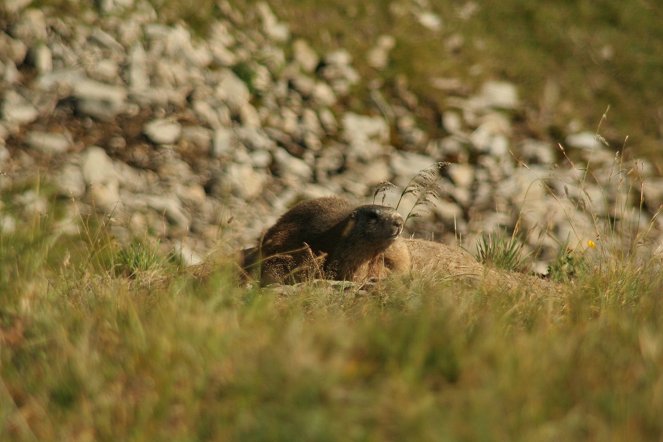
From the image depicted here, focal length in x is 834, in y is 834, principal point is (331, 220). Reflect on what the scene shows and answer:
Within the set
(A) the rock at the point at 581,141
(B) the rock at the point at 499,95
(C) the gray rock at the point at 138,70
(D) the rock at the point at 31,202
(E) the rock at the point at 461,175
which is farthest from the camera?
(B) the rock at the point at 499,95

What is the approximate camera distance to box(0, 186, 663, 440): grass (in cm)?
268

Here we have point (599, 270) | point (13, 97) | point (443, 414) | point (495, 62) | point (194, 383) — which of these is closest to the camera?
point (443, 414)

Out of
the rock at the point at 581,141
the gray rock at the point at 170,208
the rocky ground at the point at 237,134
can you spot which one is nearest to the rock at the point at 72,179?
the rocky ground at the point at 237,134

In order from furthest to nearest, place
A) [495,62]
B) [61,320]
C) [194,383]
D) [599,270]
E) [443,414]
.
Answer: [495,62] < [599,270] < [61,320] < [194,383] < [443,414]

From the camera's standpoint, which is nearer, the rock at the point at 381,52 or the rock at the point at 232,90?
the rock at the point at 232,90

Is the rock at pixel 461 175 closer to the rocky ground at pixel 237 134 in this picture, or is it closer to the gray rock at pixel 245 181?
the rocky ground at pixel 237 134

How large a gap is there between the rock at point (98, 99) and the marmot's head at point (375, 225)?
527cm

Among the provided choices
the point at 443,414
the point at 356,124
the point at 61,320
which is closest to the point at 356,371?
the point at 443,414

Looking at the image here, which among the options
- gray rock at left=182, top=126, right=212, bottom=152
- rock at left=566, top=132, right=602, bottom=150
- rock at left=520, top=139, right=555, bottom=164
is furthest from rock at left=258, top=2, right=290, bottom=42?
rock at left=566, top=132, right=602, bottom=150

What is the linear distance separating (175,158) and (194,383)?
328 inches

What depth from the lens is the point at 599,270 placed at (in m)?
4.88

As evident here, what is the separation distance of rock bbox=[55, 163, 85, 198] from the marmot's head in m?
4.26

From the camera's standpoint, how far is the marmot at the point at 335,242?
6.54 m

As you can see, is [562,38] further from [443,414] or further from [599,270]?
[443,414]
